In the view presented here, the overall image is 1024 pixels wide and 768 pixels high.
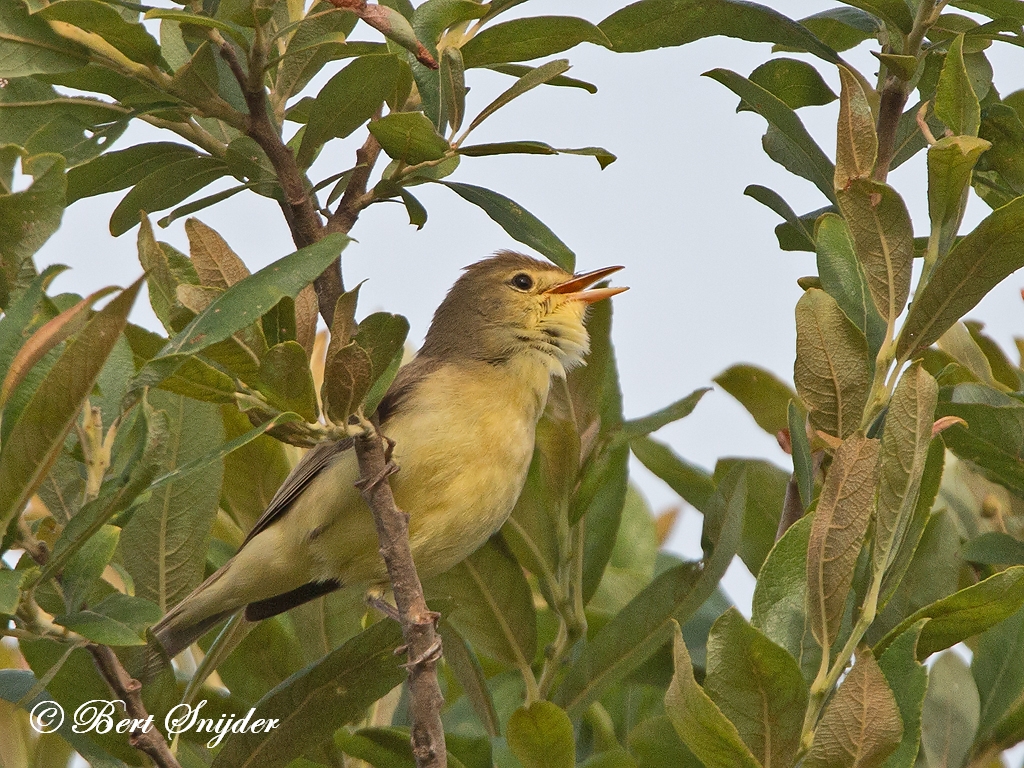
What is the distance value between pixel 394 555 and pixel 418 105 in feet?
4.05

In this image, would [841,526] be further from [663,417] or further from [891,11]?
[891,11]

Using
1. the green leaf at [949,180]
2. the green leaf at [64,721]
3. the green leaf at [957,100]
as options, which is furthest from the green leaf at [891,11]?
the green leaf at [64,721]

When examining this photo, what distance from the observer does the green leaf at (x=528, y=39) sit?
2773mm

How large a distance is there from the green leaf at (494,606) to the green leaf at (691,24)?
1491 mm

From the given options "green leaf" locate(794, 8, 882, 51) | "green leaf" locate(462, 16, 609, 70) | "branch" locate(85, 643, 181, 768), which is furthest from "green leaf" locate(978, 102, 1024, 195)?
"branch" locate(85, 643, 181, 768)

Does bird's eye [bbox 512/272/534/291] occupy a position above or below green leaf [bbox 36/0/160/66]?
below

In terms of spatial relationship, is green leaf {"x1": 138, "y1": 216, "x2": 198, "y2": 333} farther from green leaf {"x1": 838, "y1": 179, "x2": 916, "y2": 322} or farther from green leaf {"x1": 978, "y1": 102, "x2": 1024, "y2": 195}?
green leaf {"x1": 978, "y1": 102, "x2": 1024, "y2": 195}

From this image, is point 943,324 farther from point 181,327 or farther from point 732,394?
point 181,327

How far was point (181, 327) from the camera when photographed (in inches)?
88.2

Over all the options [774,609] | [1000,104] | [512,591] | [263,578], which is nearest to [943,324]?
[774,609]

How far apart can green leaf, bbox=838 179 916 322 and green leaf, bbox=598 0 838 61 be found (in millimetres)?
639

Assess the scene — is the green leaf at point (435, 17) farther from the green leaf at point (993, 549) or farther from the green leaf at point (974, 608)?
the green leaf at point (993, 549)

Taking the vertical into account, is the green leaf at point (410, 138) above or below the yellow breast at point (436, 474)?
above

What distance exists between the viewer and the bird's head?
15.1 ft
